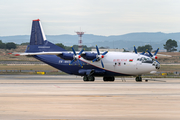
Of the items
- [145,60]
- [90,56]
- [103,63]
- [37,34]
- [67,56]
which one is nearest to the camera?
[145,60]

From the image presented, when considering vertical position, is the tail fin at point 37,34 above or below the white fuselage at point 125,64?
above

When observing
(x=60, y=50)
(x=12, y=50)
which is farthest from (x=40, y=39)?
(x=12, y=50)

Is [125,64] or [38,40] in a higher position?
[38,40]

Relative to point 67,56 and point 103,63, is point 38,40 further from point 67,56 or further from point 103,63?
point 103,63

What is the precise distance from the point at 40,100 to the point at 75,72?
79.9 feet

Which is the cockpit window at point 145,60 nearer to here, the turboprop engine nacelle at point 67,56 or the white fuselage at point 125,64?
the white fuselage at point 125,64

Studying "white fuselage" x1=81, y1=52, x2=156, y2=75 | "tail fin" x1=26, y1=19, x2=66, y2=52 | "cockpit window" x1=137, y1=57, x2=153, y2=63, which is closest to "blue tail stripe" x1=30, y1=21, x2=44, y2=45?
"tail fin" x1=26, y1=19, x2=66, y2=52

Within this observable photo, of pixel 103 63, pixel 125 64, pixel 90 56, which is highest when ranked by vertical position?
pixel 90 56

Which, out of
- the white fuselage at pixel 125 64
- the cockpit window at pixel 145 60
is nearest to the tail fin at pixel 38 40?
the white fuselage at pixel 125 64

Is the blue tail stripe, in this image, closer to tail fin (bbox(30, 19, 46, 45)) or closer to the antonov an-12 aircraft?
tail fin (bbox(30, 19, 46, 45))

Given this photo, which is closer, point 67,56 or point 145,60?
point 145,60

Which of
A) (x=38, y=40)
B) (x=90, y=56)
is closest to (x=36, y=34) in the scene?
(x=38, y=40)

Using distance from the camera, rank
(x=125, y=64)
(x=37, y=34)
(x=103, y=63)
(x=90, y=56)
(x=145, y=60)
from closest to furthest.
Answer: (x=145, y=60) → (x=125, y=64) → (x=90, y=56) → (x=103, y=63) → (x=37, y=34)

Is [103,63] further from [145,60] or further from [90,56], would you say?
[145,60]
